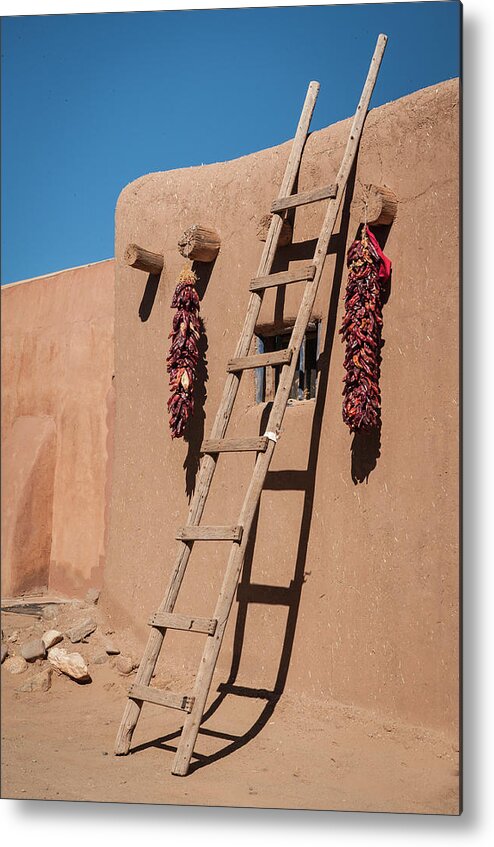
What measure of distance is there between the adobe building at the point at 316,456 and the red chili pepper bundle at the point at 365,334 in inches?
2.3

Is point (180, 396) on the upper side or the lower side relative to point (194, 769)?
upper

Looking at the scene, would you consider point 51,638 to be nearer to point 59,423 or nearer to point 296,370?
point 296,370

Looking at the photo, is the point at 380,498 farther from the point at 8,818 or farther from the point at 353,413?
the point at 8,818

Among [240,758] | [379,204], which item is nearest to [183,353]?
[379,204]

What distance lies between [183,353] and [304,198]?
43.4 inches

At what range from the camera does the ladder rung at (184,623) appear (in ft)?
14.0

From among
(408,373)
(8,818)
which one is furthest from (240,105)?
(8,818)

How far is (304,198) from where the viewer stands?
489cm

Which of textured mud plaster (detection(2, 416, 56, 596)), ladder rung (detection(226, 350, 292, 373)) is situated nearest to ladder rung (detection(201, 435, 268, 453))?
ladder rung (detection(226, 350, 292, 373))

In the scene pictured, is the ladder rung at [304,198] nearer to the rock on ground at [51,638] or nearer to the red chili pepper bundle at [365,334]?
the red chili pepper bundle at [365,334]

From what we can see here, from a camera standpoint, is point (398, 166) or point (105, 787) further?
point (398, 166)

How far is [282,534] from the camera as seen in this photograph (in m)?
5.07

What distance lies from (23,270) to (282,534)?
71.0 inches

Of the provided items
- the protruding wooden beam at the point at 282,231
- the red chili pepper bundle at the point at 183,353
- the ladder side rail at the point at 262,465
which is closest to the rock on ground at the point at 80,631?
the red chili pepper bundle at the point at 183,353
